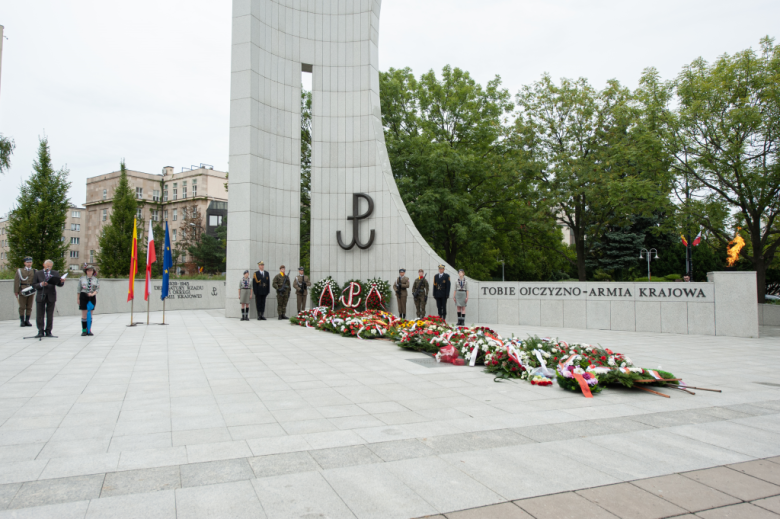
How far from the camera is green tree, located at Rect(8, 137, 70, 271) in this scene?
2852 centimetres

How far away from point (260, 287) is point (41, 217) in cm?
2017

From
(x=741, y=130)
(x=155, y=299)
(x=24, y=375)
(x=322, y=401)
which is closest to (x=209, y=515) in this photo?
(x=322, y=401)

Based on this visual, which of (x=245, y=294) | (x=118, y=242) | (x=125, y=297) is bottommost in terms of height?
(x=125, y=297)

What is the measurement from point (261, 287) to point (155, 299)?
920cm

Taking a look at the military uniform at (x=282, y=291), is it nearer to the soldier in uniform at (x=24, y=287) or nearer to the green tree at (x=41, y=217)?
the soldier in uniform at (x=24, y=287)

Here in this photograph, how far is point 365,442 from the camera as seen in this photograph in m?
4.50

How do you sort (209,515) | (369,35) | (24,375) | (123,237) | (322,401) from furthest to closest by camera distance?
1. (123,237)
2. (369,35)
3. (24,375)
4. (322,401)
5. (209,515)

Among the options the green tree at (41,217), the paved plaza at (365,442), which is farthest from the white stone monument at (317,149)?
the green tree at (41,217)

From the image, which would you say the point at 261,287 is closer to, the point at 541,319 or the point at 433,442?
the point at 541,319

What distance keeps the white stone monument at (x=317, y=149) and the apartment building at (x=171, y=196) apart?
165ft

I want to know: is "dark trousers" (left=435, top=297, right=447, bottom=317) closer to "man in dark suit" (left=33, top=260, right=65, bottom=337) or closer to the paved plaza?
the paved plaza

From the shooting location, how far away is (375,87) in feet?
63.9

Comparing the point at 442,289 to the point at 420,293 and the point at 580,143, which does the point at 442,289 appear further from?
the point at 580,143

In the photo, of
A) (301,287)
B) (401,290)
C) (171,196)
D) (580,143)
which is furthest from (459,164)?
(171,196)
